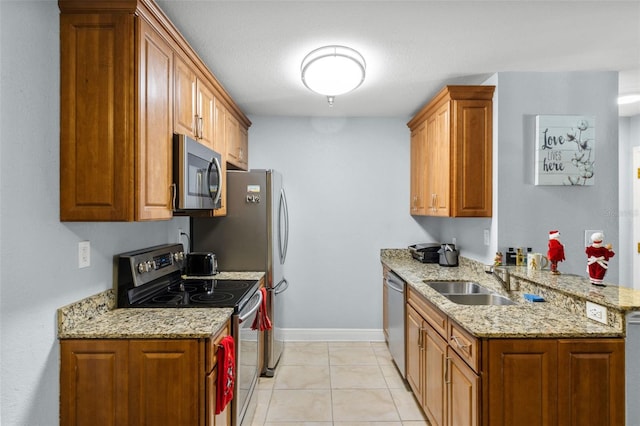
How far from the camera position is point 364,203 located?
4074 millimetres

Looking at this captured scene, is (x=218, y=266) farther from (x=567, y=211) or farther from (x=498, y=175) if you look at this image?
(x=567, y=211)

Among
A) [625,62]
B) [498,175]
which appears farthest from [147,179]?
[625,62]

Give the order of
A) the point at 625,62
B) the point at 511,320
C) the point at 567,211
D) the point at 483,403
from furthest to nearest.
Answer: the point at 567,211 < the point at 625,62 < the point at 511,320 < the point at 483,403

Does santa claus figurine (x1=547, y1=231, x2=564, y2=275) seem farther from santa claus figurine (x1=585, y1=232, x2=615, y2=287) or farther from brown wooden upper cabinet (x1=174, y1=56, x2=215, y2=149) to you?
brown wooden upper cabinet (x1=174, y1=56, x2=215, y2=149)

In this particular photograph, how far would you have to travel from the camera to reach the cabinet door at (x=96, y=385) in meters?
1.58

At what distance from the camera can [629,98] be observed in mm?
3248

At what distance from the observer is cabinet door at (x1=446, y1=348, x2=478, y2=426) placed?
165cm

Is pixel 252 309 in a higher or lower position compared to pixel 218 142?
lower

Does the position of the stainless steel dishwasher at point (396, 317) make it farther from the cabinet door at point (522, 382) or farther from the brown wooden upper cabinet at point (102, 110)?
the brown wooden upper cabinet at point (102, 110)

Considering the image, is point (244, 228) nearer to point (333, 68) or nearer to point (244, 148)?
point (244, 148)

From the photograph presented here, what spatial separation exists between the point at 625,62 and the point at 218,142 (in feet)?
9.90

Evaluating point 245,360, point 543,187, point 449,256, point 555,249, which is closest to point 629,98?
point 543,187

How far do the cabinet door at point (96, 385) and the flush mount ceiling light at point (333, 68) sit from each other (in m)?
1.94

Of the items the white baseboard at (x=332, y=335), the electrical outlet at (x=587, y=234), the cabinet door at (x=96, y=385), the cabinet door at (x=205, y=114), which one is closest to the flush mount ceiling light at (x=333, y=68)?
the cabinet door at (x=205, y=114)
